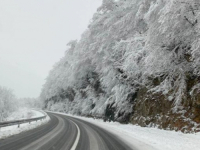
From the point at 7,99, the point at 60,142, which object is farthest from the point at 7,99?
the point at 60,142

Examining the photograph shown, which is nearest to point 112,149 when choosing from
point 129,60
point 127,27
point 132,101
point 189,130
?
point 189,130

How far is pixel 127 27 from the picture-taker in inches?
818

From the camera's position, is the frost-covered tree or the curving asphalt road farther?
the frost-covered tree

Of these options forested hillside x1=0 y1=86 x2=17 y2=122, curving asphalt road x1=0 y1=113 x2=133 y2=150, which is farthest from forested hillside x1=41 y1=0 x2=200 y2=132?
forested hillside x1=0 y1=86 x2=17 y2=122

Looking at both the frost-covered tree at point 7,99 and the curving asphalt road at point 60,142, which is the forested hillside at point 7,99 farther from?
the curving asphalt road at point 60,142

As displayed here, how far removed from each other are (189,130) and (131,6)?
1450cm

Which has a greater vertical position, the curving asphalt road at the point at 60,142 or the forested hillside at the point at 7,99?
the forested hillside at the point at 7,99

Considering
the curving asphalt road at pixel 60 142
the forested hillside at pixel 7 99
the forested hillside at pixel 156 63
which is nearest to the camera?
the curving asphalt road at pixel 60 142

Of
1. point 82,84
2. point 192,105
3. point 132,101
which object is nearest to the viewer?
point 192,105

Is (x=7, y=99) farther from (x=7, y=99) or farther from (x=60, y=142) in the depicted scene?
(x=60, y=142)

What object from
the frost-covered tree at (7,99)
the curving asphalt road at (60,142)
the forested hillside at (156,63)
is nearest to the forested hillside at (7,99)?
the frost-covered tree at (7,99)

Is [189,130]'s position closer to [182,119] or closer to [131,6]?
[182,119]

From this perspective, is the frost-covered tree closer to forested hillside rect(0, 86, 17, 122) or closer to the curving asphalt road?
forested hillside rect(0, 86, 17, 122)

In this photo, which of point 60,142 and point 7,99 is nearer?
point 60,142
